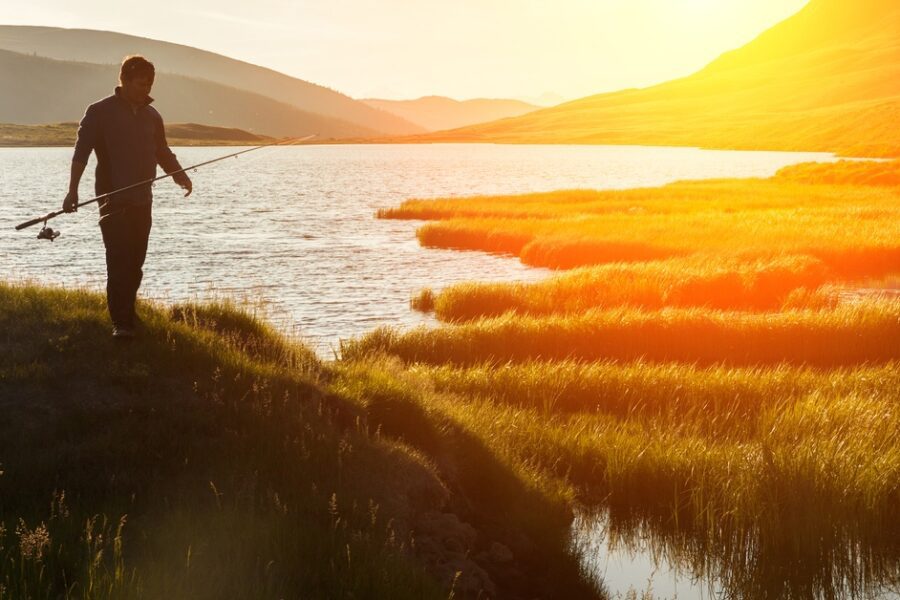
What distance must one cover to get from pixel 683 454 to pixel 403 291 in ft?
64.7

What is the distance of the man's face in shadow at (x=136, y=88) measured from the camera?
415 inches

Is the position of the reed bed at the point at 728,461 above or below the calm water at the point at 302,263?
above

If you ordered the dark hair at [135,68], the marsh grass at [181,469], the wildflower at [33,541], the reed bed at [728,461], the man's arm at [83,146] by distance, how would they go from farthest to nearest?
1. the dark hair at [135,68]
2. the man's arm at [83,146]
3. the reed bed at [728,461]
4. the marsh grass at [181,469]
5. the wildflower at [33,541]

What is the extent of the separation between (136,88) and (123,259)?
2.06 m

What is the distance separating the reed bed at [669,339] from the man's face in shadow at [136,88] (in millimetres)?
8834

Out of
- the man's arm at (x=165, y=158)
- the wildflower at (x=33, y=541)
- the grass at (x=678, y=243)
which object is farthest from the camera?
the grass at (x=678, y=243)

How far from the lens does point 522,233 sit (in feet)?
142

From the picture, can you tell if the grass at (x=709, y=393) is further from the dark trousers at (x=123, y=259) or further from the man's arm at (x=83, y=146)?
the man's arm at (x=83, y=146)

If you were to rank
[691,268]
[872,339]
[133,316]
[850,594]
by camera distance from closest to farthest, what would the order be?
[850,594], [133,316], [872,339], [691,268]

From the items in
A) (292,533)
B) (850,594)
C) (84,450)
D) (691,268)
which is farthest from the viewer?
(691,268)

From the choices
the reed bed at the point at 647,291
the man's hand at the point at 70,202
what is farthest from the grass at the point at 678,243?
the man's hand at the point at 70,202

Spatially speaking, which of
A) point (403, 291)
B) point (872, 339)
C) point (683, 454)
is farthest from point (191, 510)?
point (403, 291)

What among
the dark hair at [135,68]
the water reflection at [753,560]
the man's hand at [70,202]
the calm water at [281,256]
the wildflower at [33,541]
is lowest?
the calm water at [281,256]

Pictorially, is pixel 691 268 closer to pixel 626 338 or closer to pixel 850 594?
pixel 626 338
